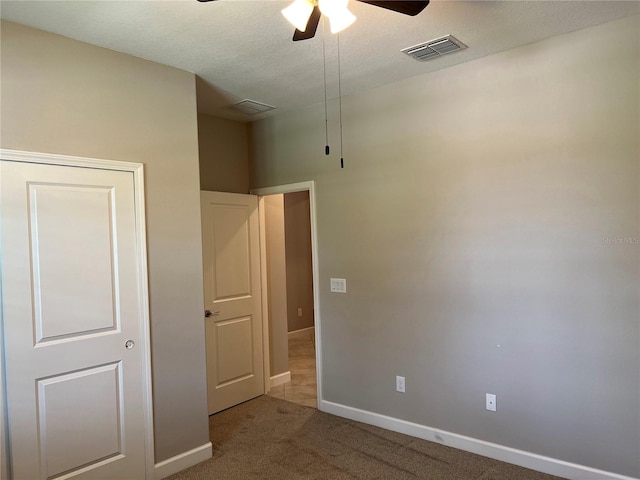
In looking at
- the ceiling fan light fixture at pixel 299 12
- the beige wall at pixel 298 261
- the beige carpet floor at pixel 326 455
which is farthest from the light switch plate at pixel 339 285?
the beige wall at pixel 298 261

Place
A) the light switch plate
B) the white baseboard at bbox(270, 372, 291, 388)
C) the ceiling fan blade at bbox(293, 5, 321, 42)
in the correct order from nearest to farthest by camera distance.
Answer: the ceiling fan blade at bbox(293, 5, 321, 42)
the light switch plate
the white baseboard at bbox(270, 372, 291, 388)

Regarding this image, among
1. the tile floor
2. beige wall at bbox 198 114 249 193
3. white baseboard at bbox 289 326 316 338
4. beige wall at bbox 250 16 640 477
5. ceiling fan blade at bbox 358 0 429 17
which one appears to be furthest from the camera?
white baseboard at bbox 289 326 316 338

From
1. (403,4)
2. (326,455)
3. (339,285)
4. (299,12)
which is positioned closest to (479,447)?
(326,455)

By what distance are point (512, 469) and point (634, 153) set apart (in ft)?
6.87

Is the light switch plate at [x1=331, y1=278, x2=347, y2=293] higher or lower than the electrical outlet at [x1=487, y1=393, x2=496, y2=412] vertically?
higher

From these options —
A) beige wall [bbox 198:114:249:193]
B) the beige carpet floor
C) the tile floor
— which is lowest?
the tile floor

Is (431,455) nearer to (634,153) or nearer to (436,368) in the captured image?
(436,368)

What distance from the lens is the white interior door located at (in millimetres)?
3977

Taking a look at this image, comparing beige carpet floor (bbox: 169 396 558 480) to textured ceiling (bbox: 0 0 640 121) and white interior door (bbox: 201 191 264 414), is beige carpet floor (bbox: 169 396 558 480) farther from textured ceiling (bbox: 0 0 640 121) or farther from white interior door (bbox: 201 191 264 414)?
textured ceiling (bbox: 0 0 640 121)

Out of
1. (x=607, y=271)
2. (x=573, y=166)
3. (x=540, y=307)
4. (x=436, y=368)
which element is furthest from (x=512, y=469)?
(x=573, y=166)

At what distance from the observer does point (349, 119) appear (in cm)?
367

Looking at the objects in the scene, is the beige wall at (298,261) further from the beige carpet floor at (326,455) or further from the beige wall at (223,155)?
the beige carpet floor at (326,455)

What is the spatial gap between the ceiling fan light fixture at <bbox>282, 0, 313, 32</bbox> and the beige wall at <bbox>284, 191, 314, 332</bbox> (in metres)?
5.20

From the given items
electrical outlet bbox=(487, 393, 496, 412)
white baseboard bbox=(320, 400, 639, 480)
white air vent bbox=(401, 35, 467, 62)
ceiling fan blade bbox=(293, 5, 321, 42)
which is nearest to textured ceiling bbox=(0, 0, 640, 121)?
white air vent bbox=(401, 35, 467, 62)
